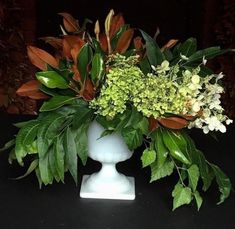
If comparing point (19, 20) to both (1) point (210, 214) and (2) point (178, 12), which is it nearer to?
(2) point (178, 12)

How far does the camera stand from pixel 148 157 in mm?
1227

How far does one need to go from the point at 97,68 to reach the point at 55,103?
120mm

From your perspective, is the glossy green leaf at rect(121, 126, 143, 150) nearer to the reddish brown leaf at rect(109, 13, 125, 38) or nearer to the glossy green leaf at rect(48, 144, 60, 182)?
the glossy green leaf at rect(48, 144, 60, 182)

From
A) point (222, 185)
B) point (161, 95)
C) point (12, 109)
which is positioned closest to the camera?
point (161, 95)

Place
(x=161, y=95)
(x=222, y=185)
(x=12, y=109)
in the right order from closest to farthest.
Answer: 1. (x=161, y=95)
2. (x=222, y=185)
3. (x=12, y=109)

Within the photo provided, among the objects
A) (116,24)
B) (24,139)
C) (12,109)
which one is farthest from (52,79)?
(12,109)

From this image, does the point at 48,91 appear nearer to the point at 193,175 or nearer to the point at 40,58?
the point at 40,58

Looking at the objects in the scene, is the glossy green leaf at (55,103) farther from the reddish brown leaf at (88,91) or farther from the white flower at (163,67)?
the white flower at (163,67)

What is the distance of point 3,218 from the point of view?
1.24 metres

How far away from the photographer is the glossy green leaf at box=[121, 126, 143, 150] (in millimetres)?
1199

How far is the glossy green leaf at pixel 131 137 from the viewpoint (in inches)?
47.2

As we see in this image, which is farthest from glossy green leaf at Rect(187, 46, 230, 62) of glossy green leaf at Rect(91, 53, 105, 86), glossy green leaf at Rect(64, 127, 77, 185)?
glossy green leaf at Rect(64, 127, 77, 185)

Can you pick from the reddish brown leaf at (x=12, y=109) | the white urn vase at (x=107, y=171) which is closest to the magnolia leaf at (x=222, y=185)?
the white urn vase at (x=107, y=171)

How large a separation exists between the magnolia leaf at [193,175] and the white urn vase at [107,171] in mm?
155
